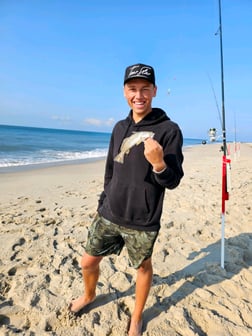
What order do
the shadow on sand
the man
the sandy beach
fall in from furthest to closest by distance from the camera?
the shadow on sand, the sandy beach, the man

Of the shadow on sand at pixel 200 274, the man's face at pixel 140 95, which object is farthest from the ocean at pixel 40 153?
the man's face at pixel 140 95

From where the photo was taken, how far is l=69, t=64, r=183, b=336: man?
1987mm

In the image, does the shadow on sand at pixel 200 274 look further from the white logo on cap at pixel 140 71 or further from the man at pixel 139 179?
the white logo on cap at pixel 140 71

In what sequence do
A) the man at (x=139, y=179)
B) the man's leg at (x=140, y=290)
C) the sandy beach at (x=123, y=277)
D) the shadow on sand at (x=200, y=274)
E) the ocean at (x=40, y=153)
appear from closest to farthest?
the man at (x=139, y=179), the man's leg at (x=140, y=290), the sandy beach at (x=123, y=277), the shadow on sand at (x=200, y=274), the ocean at (x=40, y=153)

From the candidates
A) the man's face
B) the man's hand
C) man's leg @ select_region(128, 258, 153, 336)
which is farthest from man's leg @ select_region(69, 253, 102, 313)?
the man's face

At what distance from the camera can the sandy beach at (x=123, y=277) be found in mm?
2445

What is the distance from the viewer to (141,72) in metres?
2.05

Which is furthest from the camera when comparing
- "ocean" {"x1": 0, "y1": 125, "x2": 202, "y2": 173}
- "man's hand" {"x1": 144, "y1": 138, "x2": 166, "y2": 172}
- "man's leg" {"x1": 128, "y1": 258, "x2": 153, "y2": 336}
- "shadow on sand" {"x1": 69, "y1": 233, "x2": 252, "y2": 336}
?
"ocean" {"x1": 0, "y1": 125, "x2": 202, "y2": 173}

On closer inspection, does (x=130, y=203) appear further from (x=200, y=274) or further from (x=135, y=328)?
(x=200, y=274)

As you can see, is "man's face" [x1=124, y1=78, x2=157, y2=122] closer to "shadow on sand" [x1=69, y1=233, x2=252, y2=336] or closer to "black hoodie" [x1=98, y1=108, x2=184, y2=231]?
"black hoodie" [x1=98, y1=108, x2=184, y2=231]

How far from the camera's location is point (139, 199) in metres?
2.06

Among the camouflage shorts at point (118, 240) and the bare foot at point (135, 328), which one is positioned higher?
the camouflage shorts at point (118, 240)

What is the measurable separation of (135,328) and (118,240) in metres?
0.73

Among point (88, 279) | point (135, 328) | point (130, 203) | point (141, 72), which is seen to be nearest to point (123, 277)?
point (88, 279)
